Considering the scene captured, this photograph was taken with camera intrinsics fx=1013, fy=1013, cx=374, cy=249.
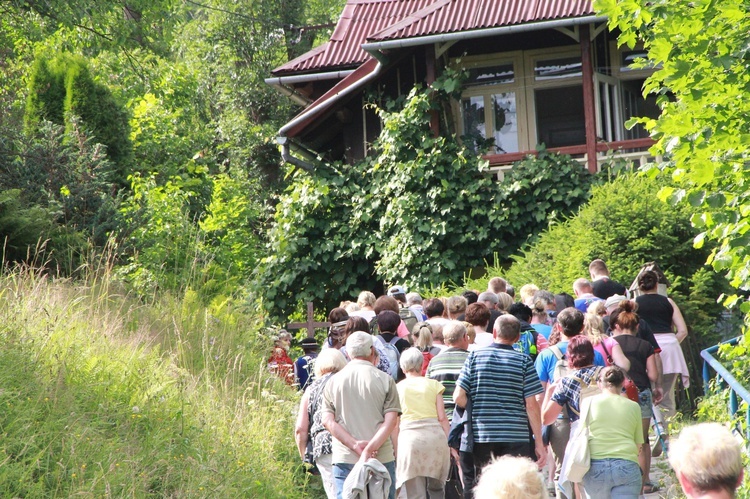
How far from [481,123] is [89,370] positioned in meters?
12.2

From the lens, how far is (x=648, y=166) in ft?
24.3

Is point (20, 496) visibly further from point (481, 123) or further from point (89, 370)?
point (481, 123)

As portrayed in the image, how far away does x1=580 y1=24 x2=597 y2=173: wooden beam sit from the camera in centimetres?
1711

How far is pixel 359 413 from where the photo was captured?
25.3 ft

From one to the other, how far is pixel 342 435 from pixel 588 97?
11.0 meters

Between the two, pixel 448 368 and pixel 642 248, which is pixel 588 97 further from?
pixel 448 368

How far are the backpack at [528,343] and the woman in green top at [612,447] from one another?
1992 mm

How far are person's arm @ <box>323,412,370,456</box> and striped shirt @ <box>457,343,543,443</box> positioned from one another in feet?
3.23

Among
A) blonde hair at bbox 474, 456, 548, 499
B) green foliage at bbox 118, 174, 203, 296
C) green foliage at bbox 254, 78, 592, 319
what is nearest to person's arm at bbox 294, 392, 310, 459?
green foliage at bbox 118, 174, 203, 296

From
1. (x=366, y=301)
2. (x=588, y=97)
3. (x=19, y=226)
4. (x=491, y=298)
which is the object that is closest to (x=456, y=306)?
(x=491, y=298)

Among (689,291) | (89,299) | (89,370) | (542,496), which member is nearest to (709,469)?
(542,496)

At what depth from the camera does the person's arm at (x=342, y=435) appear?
7656mm

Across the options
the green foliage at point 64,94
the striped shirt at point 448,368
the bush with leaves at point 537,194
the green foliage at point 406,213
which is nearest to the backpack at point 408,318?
the striped shirt at point 448,368

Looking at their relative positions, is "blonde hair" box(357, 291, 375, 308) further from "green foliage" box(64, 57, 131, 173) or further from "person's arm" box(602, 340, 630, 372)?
"green foliage" box(64, 57, 131, 173)
